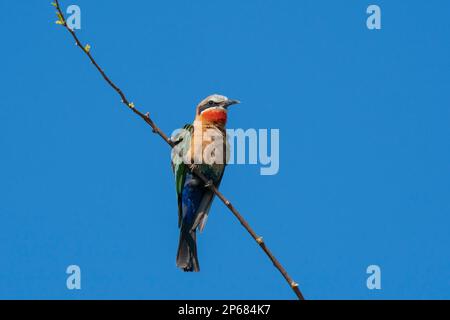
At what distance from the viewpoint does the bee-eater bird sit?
6.39m

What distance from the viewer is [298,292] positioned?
122 inches

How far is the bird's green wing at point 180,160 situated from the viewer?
6387mm

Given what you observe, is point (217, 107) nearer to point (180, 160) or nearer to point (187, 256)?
point (180, 160)

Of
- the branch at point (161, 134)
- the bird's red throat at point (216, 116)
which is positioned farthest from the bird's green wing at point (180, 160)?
the branch at point (161, 134)

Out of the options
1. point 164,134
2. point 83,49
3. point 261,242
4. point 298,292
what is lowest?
point 298,292

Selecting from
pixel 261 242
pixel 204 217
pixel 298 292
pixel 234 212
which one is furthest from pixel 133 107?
pixel 204 217

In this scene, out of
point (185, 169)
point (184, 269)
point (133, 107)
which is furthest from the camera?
point (185, 169)

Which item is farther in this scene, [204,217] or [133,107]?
[204,217]

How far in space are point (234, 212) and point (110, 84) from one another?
959mm

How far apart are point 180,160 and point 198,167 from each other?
0.23 metres

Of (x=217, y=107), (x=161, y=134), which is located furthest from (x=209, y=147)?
(x=161, y=134)

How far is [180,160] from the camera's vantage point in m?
6.37

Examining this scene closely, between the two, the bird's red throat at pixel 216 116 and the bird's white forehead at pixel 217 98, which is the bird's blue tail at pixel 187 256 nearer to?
the bird's red throat at pixel 216 116

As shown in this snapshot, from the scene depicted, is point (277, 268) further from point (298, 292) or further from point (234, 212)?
point (234, 212)
